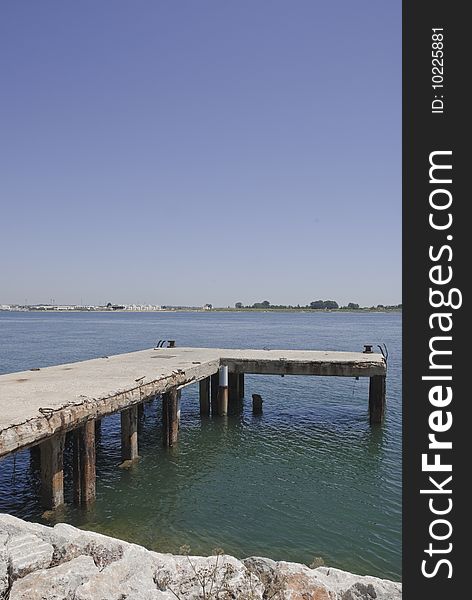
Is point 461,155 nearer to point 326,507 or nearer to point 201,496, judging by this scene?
point 326,507

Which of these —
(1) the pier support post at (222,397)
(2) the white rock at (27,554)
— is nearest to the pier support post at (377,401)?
(1) the pier support post at (222,397)

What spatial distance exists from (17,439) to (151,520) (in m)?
4.27

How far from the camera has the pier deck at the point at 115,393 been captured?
12.0 metres

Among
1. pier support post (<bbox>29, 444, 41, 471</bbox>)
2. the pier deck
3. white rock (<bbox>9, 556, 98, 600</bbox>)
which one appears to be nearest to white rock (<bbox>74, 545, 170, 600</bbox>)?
white rock (<bbox>9, 556, 98, 600</bbox>)

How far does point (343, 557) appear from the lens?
37.3 ft

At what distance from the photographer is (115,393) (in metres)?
14.6

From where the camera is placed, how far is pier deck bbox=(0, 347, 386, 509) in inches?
473

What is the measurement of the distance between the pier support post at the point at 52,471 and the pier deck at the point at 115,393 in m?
0.02

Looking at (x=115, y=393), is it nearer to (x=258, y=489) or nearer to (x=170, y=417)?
(x=258, y=489)

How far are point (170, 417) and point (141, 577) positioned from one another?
12.5m

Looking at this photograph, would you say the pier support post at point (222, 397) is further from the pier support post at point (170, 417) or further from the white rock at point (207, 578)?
the white rock at point (207, 578)

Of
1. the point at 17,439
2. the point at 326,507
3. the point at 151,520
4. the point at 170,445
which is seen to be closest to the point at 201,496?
the point at 151,520

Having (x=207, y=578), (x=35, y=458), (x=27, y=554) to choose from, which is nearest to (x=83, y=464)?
(x=35, y=458)

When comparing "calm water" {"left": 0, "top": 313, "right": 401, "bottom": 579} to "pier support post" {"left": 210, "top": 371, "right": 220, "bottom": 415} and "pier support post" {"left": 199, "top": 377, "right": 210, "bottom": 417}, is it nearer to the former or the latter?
"pier support post" {"left": 199, "top": 377, "right": 210, "bottom": 417}
